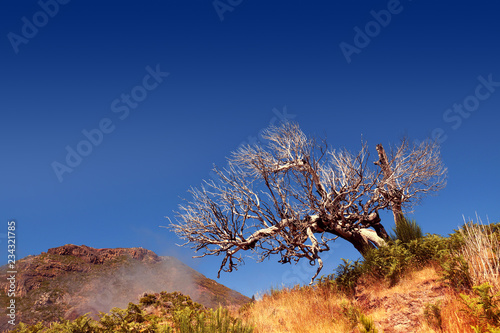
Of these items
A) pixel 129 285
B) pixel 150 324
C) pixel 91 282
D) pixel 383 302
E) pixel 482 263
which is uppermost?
pixel 91 282

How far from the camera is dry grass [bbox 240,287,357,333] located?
27.9ft

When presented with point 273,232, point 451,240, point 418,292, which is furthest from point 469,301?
point 273,232

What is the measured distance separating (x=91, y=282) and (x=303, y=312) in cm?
7182

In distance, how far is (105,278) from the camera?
72938 millimetres

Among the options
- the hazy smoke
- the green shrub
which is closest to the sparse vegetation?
the green shrub

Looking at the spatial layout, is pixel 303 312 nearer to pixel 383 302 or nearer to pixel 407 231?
pixel 383 302

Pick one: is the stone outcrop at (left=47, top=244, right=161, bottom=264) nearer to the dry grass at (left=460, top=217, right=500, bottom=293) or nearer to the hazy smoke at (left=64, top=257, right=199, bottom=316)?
the hazy smoke at (left=64, top=257, right=199, bottom=316)

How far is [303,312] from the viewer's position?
9641 millimetres

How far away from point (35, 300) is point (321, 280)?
62.0 m

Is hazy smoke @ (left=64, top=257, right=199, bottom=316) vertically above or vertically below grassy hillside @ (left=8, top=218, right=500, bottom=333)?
above

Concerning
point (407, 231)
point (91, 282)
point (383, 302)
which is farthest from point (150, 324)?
point (91, 282)

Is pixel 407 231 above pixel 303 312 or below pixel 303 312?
above

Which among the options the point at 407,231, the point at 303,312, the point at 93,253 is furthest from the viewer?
the point at 93,253

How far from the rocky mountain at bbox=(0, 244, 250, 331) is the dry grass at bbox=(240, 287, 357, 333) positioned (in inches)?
Result: 1456
